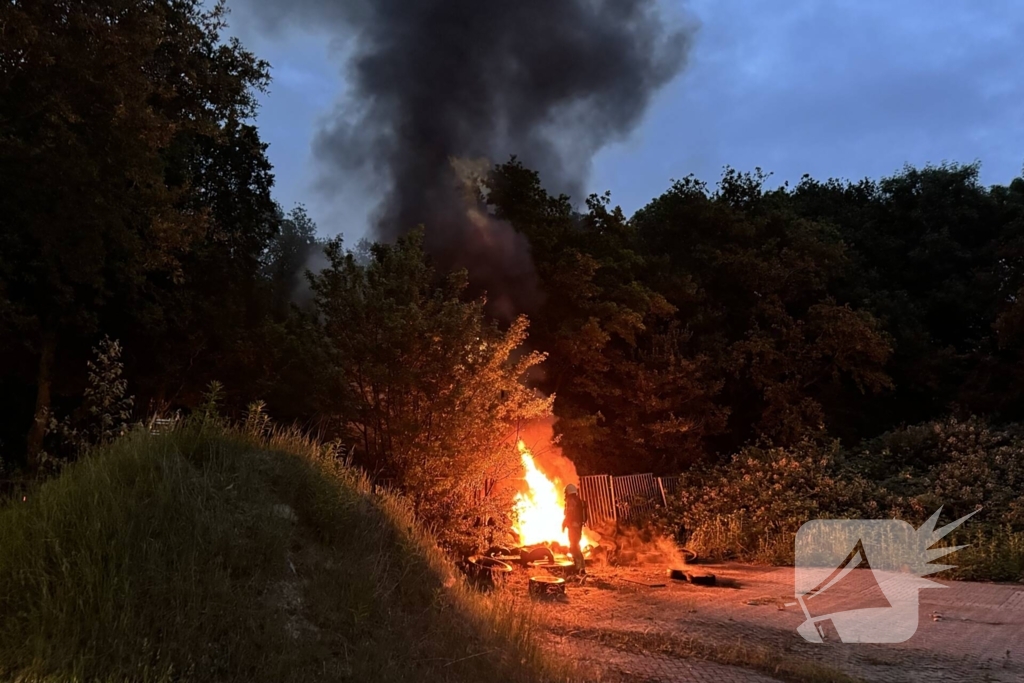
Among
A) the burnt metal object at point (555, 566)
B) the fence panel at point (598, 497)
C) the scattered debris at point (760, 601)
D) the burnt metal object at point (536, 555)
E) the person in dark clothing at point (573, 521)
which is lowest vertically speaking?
the scattered debris at point (760, 601)

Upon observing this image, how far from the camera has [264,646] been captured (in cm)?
454

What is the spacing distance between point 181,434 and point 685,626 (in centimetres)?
608

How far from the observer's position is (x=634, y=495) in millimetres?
19266

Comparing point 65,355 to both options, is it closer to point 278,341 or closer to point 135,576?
point 278,341

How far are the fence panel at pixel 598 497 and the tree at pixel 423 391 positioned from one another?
5997mm

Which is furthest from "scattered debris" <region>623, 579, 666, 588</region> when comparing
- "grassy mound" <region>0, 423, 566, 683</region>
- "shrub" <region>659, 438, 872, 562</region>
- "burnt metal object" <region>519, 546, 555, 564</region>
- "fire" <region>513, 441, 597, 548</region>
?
"grassy mound" <region>0, 423, 566, 683</region>

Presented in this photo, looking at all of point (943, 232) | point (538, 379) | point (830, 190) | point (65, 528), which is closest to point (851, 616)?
point (65, 528)

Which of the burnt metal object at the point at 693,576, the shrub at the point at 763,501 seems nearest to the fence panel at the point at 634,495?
the shrub at the point at 763,501

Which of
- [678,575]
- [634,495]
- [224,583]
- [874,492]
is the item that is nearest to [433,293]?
[678,575]

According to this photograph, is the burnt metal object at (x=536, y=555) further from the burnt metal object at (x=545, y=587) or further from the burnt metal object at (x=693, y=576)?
the burnt metal object at (x=545, y=587)

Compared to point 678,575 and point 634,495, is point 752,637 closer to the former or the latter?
point 678,575

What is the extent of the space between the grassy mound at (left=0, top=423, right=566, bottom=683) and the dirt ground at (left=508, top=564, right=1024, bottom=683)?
1.59 meters
